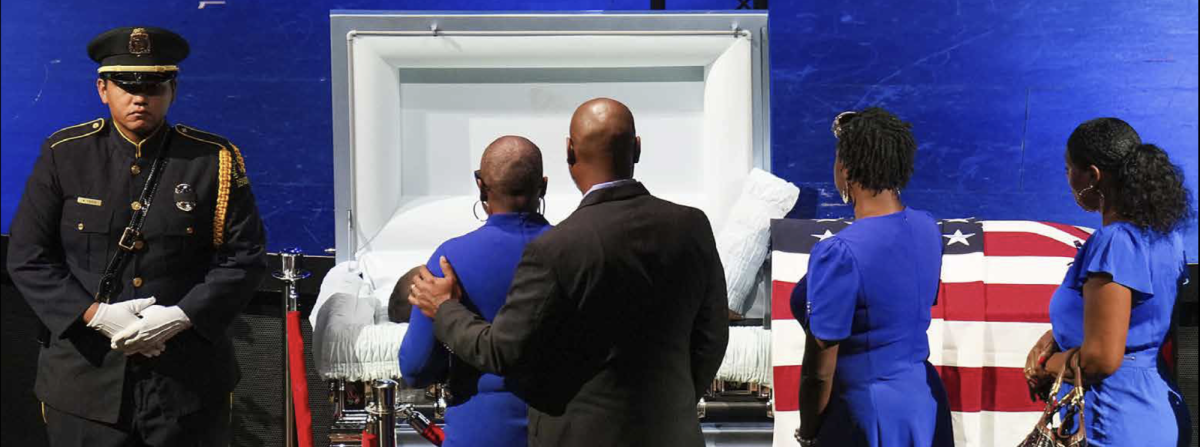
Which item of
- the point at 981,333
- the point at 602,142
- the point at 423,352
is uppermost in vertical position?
the point at 602,142

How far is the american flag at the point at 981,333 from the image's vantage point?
3.60 metres

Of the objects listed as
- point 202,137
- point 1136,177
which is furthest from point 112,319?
point 1136,177

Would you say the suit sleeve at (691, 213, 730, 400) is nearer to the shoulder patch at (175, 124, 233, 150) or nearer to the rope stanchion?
the shoulder patch at (175, 124, 233, 150)

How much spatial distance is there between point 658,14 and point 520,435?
202 cm

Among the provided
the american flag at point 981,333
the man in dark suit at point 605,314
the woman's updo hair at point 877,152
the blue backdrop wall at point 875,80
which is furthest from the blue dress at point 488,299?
the blue backdrop wall at point 875,80

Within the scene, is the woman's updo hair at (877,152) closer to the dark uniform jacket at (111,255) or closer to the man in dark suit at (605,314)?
the man in dark suit at (605,314)

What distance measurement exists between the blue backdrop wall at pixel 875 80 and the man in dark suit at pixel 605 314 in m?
2.10

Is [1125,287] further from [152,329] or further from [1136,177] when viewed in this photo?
[152,329]

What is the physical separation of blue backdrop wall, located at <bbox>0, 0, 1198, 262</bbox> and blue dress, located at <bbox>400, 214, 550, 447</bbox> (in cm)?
198

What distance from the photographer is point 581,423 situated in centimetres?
212

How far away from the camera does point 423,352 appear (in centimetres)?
244

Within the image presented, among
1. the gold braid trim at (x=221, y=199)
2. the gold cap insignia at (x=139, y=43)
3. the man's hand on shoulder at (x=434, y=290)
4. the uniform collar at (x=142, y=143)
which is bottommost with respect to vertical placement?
the man's hand on shoulder at (x=434, y=290)

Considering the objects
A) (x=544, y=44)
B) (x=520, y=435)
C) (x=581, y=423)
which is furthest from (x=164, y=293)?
(x=544, y=44)

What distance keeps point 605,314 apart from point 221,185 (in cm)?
140
